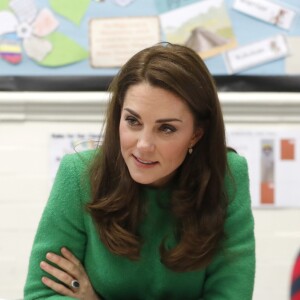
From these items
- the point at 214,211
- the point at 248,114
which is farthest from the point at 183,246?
the point at 248,114

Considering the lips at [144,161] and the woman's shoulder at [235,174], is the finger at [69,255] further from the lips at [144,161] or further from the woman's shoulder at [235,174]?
the woman's shoulder at [235,174]

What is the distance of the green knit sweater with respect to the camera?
1.45m

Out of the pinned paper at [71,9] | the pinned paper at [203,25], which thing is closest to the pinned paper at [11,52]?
the pinned paper at [71,9]

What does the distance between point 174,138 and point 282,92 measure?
3.06ft

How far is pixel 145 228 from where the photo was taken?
4.74ft

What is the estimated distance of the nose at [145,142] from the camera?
126cm

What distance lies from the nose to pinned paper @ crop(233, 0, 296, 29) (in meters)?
1.02

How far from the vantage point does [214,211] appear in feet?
4.74

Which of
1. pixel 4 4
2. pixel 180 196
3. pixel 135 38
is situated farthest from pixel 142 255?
pixel 4 4

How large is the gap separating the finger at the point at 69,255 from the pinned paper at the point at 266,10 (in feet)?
3.85

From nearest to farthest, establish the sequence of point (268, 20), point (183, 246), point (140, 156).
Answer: point (140, 156)
point (183, 246)
point (268, 20)

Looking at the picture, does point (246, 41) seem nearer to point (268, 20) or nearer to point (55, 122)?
point (268, 20)

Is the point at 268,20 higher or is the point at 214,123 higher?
the point at 268,20

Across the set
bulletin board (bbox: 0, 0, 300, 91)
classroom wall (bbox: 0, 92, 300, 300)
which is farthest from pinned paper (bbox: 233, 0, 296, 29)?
classroom wall (bbox: 0, 92, 300, 300)
